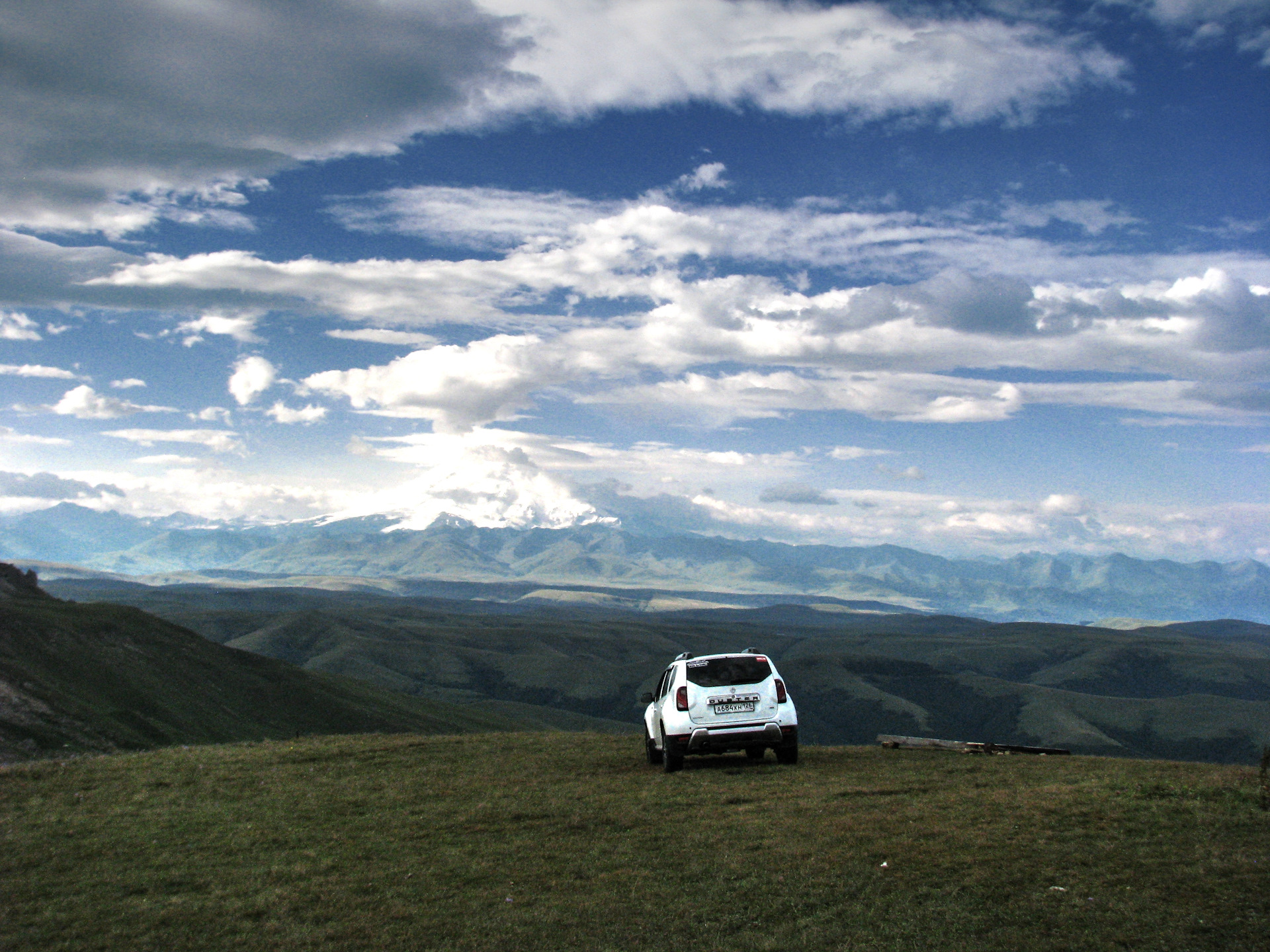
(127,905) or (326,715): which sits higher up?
(127,905)

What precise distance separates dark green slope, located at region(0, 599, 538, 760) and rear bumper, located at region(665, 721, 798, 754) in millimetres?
56839

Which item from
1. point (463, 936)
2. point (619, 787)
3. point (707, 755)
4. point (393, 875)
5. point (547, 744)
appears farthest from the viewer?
point (547, 744)

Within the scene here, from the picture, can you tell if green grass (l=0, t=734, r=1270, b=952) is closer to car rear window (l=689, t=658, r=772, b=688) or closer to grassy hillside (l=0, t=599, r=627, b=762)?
car rear window (l=689, t=658, r=772, b=688)

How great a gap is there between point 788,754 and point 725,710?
2231 mm

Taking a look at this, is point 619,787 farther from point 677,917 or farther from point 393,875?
point 677,917

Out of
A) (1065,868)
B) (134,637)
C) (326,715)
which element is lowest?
(326,715)

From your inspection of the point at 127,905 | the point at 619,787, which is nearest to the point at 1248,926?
the point at 619,787

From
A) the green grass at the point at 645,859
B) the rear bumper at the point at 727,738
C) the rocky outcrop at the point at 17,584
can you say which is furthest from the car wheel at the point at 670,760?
the rocky outcrop at the point at 17,584

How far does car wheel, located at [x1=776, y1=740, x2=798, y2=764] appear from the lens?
2044 centimetres

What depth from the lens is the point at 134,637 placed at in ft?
318

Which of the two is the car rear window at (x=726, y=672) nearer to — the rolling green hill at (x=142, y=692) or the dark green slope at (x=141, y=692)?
the rolling green hill at (x=142, y=692)

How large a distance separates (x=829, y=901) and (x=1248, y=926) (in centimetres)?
421

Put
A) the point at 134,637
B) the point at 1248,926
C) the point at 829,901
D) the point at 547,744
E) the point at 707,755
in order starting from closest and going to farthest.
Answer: the point at 1248,926 < the point at 829,901 < the point at 707,755 < the point at 547,744 < the point at 134,637

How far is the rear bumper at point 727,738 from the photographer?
19438 mm
